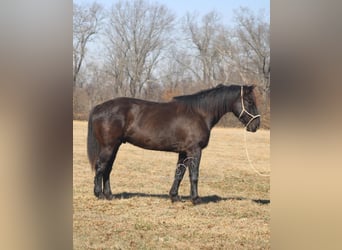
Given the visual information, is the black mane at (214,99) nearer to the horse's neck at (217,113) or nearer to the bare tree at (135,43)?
the horse's neck at (217,113)

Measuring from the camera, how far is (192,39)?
305 centimetres

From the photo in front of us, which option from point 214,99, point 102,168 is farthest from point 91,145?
point 214,99

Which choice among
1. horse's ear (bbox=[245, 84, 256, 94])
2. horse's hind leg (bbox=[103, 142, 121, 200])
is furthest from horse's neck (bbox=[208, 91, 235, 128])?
horse's hind leg (bbox=[103, 142, 121, 200])

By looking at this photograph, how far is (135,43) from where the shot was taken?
311 centimetres

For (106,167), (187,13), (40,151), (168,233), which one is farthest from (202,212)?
(187,13)

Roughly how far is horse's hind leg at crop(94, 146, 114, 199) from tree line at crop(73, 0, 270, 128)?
298 millimetres

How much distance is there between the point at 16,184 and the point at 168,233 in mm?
1051

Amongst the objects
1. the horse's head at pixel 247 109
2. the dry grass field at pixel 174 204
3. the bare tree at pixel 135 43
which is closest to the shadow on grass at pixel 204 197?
the dry grass field at pixel 174 204

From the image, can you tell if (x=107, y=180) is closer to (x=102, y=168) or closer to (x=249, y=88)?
(x=102, y=168)

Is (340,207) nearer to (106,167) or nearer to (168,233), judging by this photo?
(168,233)

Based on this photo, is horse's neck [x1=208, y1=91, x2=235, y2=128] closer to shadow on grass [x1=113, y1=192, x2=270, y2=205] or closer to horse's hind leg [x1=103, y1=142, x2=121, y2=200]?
shadow on grass [x1=113, y1=192, x2=270, y2=205]

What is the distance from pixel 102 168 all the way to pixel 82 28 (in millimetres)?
976

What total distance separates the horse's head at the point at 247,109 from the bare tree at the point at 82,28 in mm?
1082

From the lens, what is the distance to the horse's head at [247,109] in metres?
2.97
